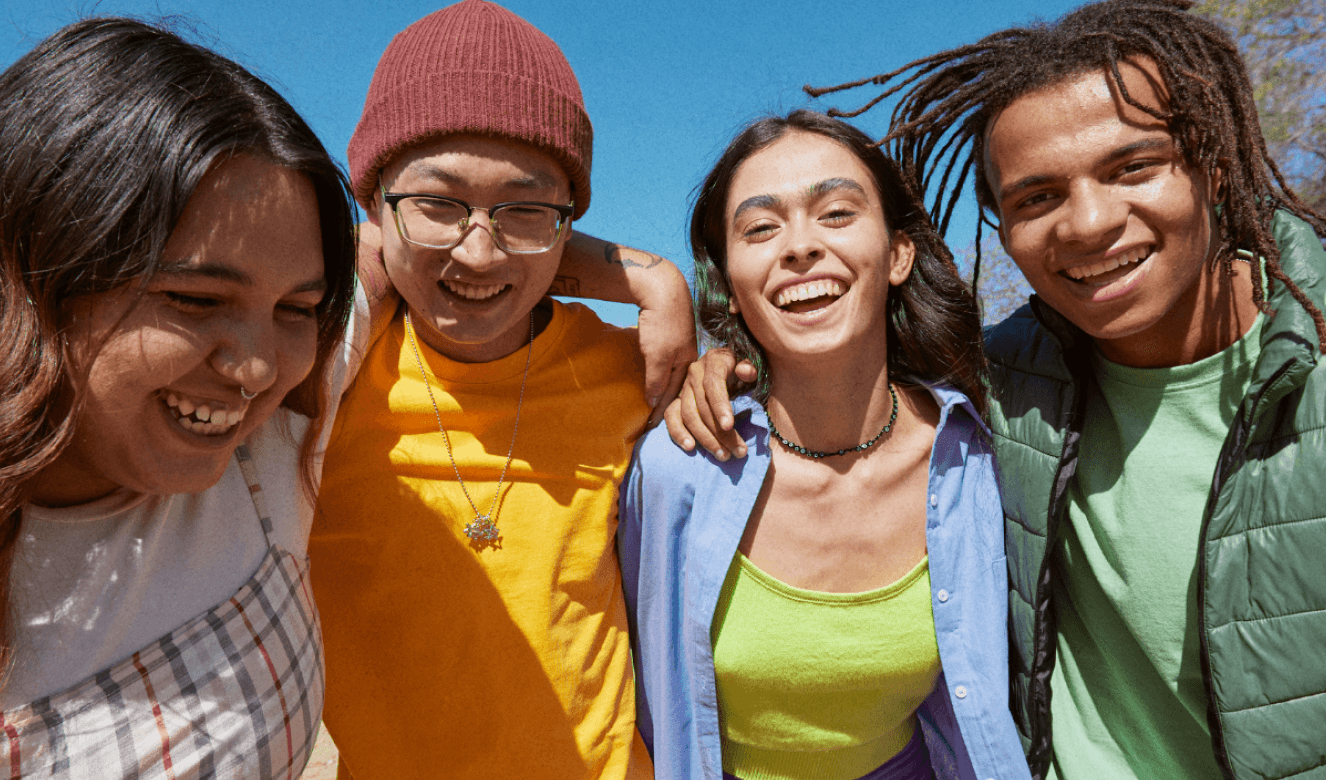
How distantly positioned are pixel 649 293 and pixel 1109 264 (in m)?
1.31

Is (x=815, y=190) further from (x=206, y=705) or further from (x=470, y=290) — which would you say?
(x=206, y=705)

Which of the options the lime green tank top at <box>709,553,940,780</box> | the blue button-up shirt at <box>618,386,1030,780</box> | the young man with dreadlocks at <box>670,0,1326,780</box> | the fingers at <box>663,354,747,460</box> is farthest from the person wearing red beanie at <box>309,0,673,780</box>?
the young man with dreadlocks at <box>670,0,1326,780</box>

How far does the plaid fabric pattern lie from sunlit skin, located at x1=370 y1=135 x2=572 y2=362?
0.65 m

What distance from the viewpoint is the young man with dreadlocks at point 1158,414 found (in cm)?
186

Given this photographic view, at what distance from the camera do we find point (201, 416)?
5.10ft

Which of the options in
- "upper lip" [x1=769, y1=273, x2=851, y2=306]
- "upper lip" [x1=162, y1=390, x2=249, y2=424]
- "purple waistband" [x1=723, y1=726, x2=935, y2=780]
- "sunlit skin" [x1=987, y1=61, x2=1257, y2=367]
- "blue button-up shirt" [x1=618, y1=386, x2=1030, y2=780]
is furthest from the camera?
"purple waistband" [x1=723, y1=726, x2=935, y2=780]

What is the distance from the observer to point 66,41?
1434mm

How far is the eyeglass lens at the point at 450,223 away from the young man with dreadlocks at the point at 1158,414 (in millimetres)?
1348

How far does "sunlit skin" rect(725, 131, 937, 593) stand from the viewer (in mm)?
2432

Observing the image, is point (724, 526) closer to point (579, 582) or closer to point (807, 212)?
point (579, 582)

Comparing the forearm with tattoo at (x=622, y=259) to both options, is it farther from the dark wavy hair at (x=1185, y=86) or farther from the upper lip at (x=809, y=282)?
the dark wavy hair at (x=1185, y=86)

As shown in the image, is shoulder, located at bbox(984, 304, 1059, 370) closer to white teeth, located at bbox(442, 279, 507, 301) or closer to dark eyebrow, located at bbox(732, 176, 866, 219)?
dark eyebrow, located at bbox(732, 176, 866, 219)

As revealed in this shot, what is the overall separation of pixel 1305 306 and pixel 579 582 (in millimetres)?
1978

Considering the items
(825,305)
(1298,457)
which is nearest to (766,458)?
(825,305)
